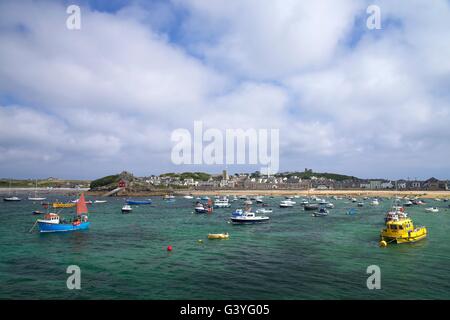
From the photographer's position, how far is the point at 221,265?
38344 millimetres

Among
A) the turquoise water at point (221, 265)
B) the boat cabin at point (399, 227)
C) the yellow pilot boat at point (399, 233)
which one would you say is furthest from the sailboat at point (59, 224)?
the boat cabin at point (399, 227)

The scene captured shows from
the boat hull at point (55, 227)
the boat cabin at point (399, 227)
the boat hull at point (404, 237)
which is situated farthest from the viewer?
the boat hull at point (55, 227)

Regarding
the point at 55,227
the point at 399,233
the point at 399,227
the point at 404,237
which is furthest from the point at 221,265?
the point at 55,227

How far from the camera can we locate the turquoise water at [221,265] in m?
29.2

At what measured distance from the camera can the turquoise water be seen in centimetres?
2916

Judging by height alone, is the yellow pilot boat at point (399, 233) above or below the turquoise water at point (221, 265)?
above

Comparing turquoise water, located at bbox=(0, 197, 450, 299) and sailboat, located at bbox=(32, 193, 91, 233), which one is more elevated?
sailboat, located at bbox=(32, 193, 91, 233)

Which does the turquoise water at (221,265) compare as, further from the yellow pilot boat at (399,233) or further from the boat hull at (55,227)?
the boat hull at (55,227)

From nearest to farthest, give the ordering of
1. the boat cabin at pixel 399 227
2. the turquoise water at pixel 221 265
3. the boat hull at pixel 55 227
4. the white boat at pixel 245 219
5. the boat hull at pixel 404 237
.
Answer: the turquoise water at pixel 221 265
the boat hull at pixel 404 237
the boat cabin at pixel 399 227
the boat hull at pixel 55 227
the white boat at pixel 245 219

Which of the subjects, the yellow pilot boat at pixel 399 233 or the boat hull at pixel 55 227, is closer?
the yellow pilot boat at pixel 399 233

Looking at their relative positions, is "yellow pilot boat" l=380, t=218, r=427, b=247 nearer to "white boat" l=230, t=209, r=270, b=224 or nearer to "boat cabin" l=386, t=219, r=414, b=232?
"boat cabin" l=386, t=219, r=414, b=232

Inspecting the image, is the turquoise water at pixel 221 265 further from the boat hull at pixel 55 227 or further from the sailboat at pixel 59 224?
the sailboat at pixel 59 224

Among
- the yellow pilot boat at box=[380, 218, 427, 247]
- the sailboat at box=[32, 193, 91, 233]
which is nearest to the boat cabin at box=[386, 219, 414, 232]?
the yellow pilot boat at box=[380, 218, 427, 247]

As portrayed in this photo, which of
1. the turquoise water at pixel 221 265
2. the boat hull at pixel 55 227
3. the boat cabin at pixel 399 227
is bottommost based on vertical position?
the turquoise water at pixel 221 265
